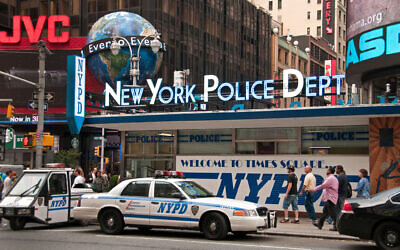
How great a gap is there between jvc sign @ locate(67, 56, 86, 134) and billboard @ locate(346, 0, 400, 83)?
11.6 meters

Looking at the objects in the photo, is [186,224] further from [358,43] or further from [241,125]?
[358,43]

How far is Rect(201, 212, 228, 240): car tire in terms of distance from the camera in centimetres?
1357

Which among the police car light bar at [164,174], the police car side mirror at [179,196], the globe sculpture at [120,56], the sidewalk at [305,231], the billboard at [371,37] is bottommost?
the sidewalk at [305,231]

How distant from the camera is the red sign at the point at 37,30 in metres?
52.6

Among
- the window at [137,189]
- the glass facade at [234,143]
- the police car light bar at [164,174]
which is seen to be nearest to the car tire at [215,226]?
the window at [137,189]

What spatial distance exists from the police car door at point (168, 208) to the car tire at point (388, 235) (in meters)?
4.53

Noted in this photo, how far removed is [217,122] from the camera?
782 inches

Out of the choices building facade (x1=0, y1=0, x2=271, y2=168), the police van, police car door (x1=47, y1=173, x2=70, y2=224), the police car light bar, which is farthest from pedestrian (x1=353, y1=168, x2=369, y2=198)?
building facade (x1=0, y1=0, x2=271, y2=168)

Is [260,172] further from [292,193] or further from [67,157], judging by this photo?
[67,157]

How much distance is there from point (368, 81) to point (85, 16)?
35.4m

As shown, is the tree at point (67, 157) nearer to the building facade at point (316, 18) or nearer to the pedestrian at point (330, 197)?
the pedestrian at point (330, 197)

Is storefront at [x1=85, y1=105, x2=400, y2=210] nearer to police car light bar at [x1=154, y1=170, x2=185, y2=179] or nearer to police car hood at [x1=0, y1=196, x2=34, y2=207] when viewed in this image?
police car light bar at [x1=154, y1=170, x2=185, y2=179]

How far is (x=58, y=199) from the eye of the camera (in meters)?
→ 16.6

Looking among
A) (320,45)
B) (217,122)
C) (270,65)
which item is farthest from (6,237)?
(320,45)
